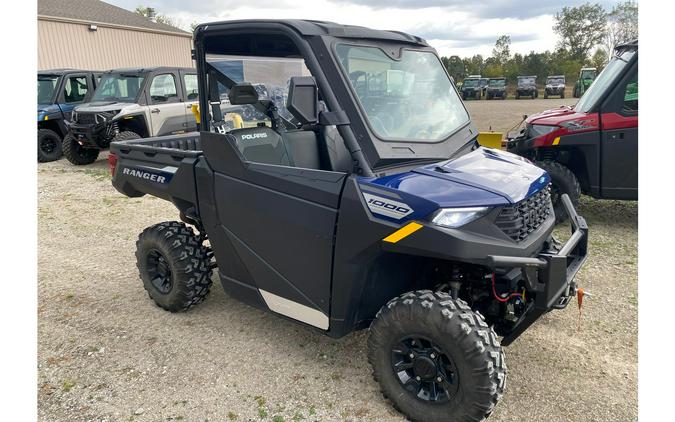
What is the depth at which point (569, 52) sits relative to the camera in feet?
154

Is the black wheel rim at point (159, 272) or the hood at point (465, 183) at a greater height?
the hood at point (465, 183)

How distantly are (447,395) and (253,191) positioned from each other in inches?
63.5

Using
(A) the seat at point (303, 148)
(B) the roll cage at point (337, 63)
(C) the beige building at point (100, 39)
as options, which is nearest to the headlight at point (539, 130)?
(B) the roll cage at point (337, 63)

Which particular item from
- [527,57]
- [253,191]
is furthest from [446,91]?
[527,57]

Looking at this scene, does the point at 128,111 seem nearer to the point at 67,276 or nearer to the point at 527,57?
the point at 67,276

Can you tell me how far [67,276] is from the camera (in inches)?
193

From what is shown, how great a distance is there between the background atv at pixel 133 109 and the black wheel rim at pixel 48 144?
0.90 metres

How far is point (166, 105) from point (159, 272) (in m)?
7.17

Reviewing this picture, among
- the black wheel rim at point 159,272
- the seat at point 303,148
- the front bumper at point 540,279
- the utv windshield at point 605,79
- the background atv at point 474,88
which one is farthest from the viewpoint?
the background atv at point 474,88

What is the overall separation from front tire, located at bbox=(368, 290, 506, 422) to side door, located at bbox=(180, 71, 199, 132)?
8.85m

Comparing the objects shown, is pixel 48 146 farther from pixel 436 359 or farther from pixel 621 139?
pixel 436 359

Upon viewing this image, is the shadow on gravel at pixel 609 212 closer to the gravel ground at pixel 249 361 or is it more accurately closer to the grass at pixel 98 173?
the gravel ground at pixel 249 361

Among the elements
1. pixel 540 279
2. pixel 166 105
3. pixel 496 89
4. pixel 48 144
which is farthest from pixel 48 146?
pixel 496 89

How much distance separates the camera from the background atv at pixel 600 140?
18.1ft
